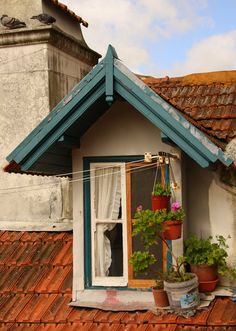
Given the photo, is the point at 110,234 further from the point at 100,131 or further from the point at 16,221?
the point at 16,221

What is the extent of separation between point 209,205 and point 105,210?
4.28ft

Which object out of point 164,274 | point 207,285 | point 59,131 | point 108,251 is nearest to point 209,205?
point 207,285

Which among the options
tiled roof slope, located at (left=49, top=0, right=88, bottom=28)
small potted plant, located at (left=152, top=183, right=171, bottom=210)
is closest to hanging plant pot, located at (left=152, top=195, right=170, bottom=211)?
small potted plant, located at (left=152, top=183, right=171, bottom=210)

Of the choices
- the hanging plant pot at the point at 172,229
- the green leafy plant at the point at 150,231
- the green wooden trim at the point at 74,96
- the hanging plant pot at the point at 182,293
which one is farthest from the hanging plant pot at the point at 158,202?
the green wooden trim at the point at 74,96

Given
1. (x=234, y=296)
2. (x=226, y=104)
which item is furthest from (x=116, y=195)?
(x=226, y=104)

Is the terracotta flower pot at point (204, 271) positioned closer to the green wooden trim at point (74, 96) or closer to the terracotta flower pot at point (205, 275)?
the terracotta flower pot at point (205, 275)

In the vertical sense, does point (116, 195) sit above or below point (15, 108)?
below

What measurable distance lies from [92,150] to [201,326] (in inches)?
99.6

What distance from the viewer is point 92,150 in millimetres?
6926

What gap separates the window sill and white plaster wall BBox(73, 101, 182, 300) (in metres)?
0.15

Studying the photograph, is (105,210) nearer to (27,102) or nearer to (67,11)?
(27,102)

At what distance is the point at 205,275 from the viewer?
633cm

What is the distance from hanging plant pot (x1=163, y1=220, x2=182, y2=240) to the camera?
6051 millimetres

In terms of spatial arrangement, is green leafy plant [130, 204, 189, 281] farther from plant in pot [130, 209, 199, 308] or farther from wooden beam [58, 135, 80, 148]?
wooden beam [58, 135, 80, 148]
